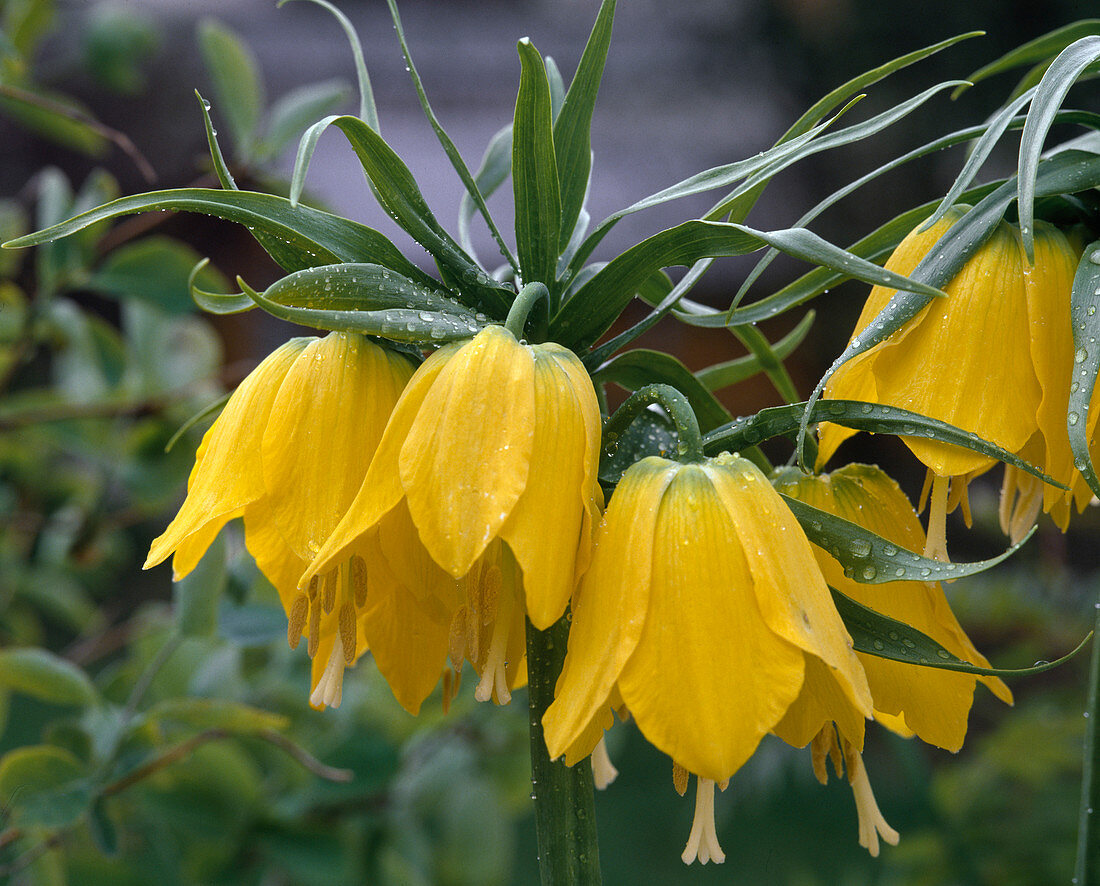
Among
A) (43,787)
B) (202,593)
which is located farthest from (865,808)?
(43,787)

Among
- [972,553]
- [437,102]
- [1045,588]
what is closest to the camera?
[1045,588]

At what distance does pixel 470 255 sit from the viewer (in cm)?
45

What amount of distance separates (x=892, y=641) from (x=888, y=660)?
7 cm

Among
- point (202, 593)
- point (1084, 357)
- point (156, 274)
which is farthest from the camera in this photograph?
point (156, 274)

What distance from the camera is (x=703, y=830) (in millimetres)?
382

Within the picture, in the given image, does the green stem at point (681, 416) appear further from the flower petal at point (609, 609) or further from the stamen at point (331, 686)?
the stamen at point (331, 686)

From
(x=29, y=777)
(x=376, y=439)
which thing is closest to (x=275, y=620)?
(x=29, y=777)

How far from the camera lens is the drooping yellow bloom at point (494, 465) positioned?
1.15ft

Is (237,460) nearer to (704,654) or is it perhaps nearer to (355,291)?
(355,291)

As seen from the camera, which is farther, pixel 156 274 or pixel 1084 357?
pixel 156 274

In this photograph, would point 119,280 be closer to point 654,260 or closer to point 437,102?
point 654,260

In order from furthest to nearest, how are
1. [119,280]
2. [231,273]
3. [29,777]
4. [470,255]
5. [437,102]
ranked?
[437,102]
[231,273]
[119,280]
[29,777]
[470,255]

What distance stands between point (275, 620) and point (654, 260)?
39 cm

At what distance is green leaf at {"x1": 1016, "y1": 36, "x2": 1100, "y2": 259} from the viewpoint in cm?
35
